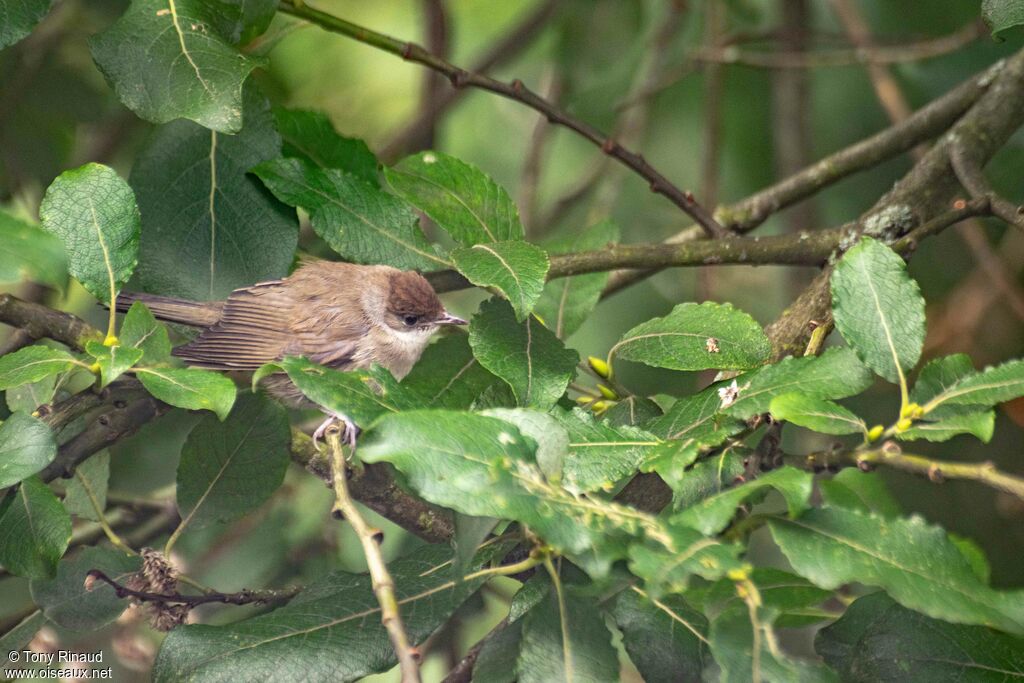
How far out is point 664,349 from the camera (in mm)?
2219

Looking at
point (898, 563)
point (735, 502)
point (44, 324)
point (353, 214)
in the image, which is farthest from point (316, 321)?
point (898, 563)

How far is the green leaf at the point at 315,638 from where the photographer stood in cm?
182

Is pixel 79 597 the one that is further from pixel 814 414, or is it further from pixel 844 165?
pixel 844 165

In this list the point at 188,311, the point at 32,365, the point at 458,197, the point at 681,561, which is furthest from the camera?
the point at 188,311

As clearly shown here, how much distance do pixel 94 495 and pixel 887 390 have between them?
10.5 ft

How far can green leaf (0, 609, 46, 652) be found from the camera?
2.22 metres

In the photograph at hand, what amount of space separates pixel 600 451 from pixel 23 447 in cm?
102

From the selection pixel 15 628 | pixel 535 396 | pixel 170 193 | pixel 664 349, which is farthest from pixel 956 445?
pixel 15 628

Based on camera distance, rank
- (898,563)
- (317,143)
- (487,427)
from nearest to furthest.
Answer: (898,563) < (487,427) < (317,143)

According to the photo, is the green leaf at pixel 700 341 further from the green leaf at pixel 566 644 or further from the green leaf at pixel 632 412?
the green leaf at pixel 566 644

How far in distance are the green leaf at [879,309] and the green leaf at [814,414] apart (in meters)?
0.14

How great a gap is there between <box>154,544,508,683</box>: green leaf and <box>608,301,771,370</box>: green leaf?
62 centimetres

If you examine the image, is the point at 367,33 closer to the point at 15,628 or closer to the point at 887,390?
the point at 15,628

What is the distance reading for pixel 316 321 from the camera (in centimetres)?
339
